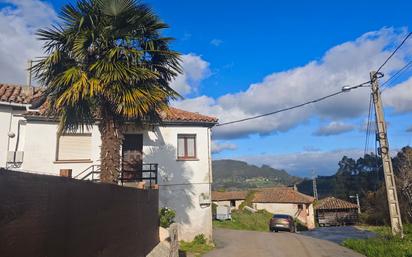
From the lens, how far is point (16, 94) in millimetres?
18375

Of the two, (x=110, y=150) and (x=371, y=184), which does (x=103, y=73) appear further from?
(x=371, y=184)

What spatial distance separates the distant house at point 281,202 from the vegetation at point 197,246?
1466 inches

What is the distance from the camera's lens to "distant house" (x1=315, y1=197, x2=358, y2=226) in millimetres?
55219

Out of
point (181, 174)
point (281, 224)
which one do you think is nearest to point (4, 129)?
point (181, 174)

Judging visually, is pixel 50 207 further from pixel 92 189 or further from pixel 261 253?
pixel 261 253

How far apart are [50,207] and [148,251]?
7.88 metres

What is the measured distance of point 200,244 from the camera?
65.3ft

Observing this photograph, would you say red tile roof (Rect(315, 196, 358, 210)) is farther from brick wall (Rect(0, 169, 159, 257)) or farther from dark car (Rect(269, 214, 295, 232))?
brick wall (Rect(0, 169, 159, 257))

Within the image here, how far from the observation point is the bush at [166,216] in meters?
18.0

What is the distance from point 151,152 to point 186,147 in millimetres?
1976

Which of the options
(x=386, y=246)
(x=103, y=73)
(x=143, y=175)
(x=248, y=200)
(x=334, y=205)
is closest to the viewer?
(x=103, y=73)

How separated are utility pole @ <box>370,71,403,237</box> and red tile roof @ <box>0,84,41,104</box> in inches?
625

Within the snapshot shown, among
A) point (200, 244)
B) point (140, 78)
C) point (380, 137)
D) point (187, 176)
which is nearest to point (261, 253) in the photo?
point (200, 244)

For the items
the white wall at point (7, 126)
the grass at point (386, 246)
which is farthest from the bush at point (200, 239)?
the white wall at point (7, 126)
